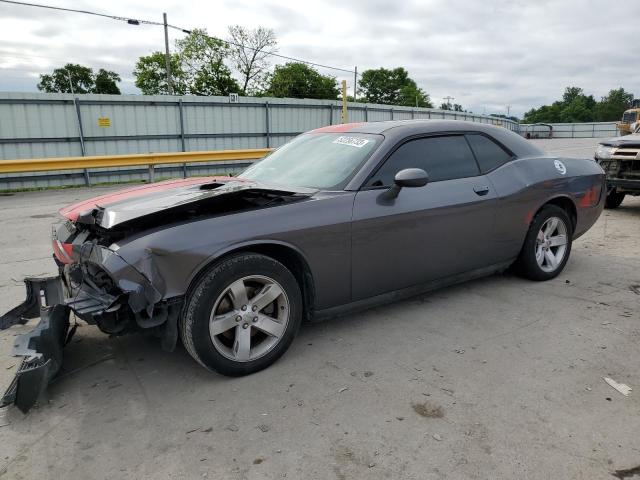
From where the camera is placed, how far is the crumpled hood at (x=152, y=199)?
2.88 m

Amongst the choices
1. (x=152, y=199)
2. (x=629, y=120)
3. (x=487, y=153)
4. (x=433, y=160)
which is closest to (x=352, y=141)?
(x=433, y=160)

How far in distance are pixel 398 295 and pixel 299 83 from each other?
202ft

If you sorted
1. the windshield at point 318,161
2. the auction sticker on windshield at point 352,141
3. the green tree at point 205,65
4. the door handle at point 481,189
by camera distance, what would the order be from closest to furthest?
the windshield at point 318,161, the auction sticker on windshield at point 352,141, the door handle at point 481,189, the green tree at point 205,65

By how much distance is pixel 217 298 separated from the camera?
278cm

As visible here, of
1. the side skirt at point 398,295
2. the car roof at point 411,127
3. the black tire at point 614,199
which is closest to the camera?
the side skirt at point 398,295

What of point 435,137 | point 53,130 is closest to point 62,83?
point 53,130

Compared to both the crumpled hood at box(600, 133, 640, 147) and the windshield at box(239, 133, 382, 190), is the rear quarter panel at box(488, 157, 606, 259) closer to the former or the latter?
the windshield at box(239, 133, 382, 190)

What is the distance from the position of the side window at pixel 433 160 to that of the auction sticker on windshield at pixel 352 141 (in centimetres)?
26

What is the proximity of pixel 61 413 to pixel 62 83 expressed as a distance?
86.6 metres

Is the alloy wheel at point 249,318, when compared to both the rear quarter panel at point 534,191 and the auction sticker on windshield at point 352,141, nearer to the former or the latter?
the auction sticker on windshield at point 352,141

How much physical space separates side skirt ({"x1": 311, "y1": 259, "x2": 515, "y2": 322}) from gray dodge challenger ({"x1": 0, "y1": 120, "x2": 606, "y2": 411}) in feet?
0.04

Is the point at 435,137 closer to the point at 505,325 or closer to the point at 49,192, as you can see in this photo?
the point at 505,325

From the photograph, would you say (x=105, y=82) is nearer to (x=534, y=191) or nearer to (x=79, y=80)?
(x=79, y=80)

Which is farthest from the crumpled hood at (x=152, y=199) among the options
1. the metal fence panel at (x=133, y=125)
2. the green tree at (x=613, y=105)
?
the green tree at (x=613, y=105)
